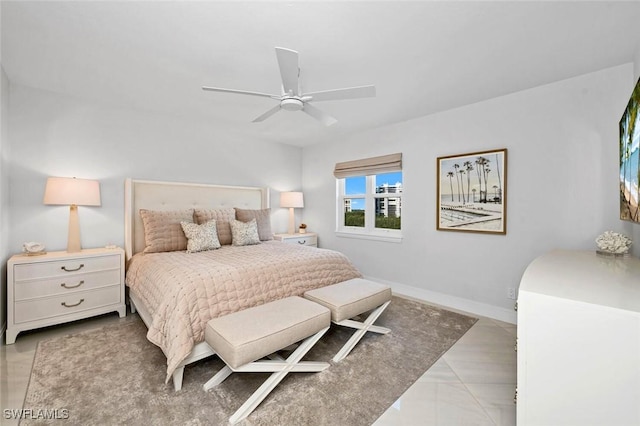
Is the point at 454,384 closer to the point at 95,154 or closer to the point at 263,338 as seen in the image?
the point at 263,338

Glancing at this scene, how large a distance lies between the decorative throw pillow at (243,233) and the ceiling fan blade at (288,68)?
1903 mm

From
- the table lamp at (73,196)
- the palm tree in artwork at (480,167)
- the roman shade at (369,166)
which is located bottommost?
the table lamp at (73,196)

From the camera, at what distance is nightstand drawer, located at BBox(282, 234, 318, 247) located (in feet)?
14.3

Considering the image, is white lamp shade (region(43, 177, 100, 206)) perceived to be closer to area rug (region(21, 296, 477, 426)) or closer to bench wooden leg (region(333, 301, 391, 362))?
area rug (region(21, 296, 477, 426))

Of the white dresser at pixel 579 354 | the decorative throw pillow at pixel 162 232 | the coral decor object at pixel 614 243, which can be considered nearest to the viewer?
the white dresser at pixel 579 354

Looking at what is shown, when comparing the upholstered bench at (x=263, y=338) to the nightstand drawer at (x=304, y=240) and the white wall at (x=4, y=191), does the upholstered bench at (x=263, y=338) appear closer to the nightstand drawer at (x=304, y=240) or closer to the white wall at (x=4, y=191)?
the white wall at (x=4, y=191)

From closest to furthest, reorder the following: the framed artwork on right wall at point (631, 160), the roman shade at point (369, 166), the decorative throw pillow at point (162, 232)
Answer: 1. the framed artwork on right wall at point (631, 160)
2. the decorative throw pillow at point (162, 232)
3. the roman shade at point (369, 166)

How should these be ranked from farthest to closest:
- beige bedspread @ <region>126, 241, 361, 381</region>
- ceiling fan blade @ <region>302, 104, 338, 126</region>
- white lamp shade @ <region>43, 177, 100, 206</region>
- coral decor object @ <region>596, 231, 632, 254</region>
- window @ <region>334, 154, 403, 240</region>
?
window @ <region>334, 154, 403, 240</region>, white lamp shade @ <region>43, 177, 100, 206</region>, ceiling fan blade @ <region>302, 104, 338, 126</region>, coral decor object @ <region>596, 231, 632, 254</region>, beige bedspread @ <region>126, 241, 361, 381</region>

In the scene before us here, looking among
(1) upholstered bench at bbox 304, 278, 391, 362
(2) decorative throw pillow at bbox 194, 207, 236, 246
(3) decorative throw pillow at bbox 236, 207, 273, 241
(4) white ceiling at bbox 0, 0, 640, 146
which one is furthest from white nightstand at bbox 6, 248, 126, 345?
(1) upholstered bench at bbox 304, 278, 391, 362

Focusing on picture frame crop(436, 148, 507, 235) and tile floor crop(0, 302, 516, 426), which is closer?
tile floor crop(0, 302, 516, 426)

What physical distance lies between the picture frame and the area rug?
4.04ft

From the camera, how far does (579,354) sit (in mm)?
925

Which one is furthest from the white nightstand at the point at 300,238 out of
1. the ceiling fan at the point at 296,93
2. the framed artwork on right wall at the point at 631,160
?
the framed artwork on right wall at the point at 631,160

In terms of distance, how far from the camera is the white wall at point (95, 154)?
8.73ft
